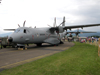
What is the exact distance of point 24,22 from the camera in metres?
17.5

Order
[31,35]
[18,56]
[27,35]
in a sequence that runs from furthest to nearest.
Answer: [31,35] < [27,35] < [18,56]

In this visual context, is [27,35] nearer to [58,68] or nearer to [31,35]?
[31,35]

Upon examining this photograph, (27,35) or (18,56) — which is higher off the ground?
(27,35)

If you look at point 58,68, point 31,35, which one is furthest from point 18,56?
point 31,35

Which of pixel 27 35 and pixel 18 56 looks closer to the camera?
pixel 18 56

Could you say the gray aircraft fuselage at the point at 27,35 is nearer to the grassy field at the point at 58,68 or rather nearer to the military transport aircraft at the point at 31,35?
the military transport aircraft at the point at 31,35

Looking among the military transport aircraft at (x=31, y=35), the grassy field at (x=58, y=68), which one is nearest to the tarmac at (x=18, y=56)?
the grassy field at (x=58, y=68)

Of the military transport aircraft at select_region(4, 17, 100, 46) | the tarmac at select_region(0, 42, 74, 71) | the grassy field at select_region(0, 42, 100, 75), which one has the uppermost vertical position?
the military transport aircraft at select_region(4, 17, 100, 46)

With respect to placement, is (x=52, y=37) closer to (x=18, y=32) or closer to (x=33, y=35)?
(x=33, y=35)

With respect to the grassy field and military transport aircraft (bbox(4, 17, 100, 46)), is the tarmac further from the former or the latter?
military transport aircraft (bbox(4, 17, 100, 46))

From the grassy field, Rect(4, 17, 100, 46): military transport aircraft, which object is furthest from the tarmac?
Rect(4, 17, 100, 46): military transport aircraft

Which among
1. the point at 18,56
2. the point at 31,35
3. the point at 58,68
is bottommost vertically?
the point at 18,56

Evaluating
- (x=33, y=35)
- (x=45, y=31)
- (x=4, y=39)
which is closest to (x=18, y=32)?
(x=33, y=35)

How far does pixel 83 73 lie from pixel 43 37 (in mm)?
13313
